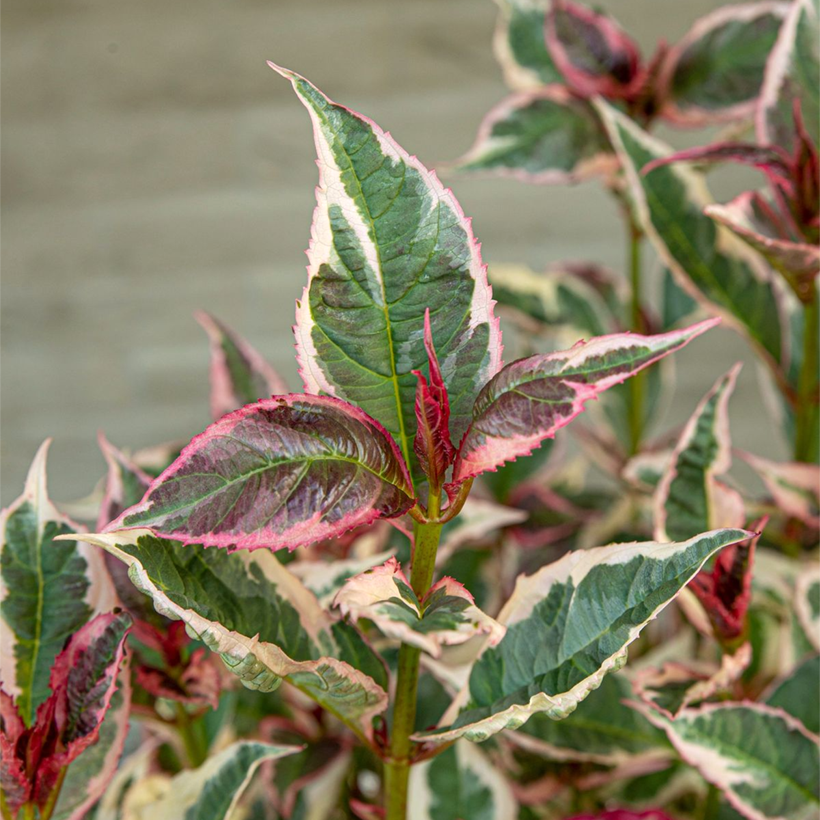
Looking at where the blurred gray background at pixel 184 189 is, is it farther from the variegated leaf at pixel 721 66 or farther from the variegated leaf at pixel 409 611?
the variegated leaf at pixel 409 611

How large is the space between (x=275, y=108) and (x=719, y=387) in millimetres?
1172

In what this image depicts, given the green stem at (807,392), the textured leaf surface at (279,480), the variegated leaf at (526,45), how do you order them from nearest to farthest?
the textured leaf surface at (279,480) → the green stem at (807,392) → the variegated leaf at (526,45)

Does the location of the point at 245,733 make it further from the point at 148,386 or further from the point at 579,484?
the point at 148,386

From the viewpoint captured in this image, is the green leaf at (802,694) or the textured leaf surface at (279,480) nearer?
the textured leaf surface at (279,480)

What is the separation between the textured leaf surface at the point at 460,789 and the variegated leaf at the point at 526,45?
399mm

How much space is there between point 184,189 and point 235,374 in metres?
1.11

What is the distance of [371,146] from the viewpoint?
291 mm

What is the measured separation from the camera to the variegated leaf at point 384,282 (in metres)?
0.29

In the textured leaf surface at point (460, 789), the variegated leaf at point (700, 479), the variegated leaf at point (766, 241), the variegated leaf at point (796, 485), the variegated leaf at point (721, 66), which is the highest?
the variegated leaf at point (721, 66)

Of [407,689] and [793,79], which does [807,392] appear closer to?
[793,79]

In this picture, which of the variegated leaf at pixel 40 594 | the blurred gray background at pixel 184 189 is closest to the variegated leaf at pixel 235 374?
the variegated leaf at pixel 40 594

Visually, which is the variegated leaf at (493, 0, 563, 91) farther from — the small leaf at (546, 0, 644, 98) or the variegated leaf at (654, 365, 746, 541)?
the variegated leaf at (654, 365, 746, 541)

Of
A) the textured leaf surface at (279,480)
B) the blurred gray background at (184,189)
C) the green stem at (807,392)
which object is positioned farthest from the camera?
the blurred gray background at (184,189)

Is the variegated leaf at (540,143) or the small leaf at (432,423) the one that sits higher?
the variegated leaf at (540,143)
